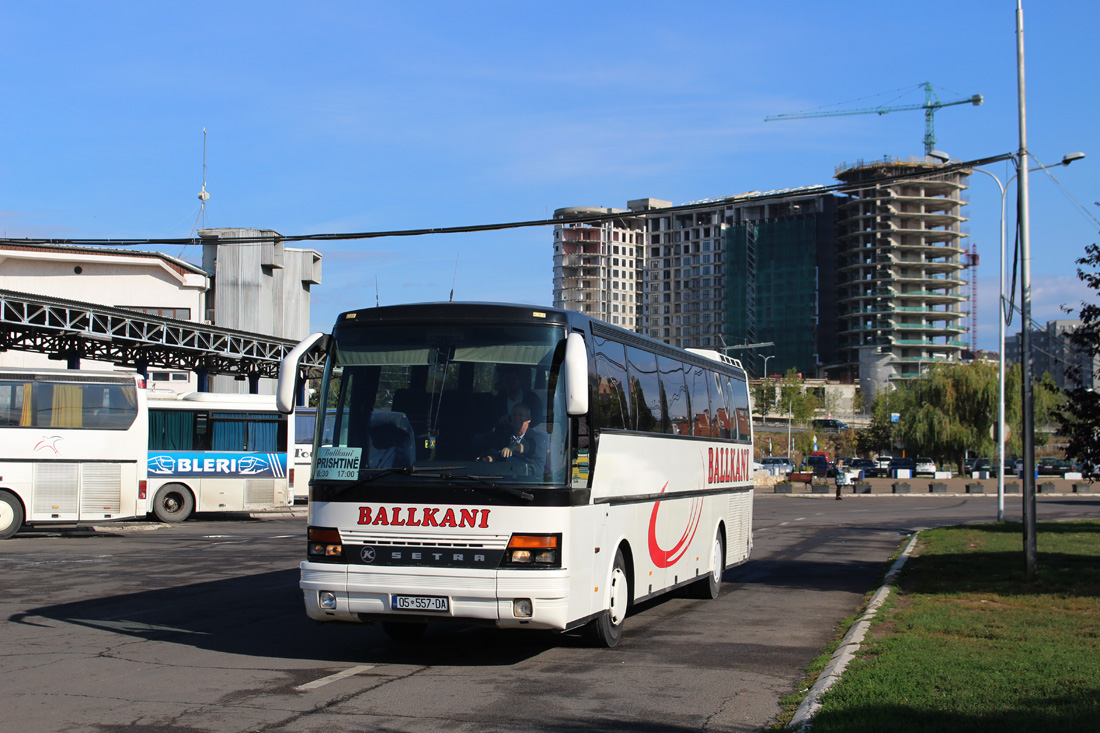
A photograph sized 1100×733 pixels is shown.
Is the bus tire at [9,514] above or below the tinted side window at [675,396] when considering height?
below

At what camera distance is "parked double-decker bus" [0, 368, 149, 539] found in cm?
2345

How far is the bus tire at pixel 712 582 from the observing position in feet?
47.5

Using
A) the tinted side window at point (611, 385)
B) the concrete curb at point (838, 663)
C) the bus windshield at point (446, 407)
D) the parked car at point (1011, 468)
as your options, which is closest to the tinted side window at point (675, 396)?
the tinted side window at point (611, 385)

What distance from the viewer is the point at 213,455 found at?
3038cm

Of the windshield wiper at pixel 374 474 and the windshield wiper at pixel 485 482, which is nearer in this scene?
the windshield wiper at pixel 485 482

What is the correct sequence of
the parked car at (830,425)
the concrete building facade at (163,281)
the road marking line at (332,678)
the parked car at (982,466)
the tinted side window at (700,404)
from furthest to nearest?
the parked car at (830,425) < the parked car at (982,466) < the concrete building facade at (163,281) < the tinted side window at (700,404) < the road marking line at (332,678)

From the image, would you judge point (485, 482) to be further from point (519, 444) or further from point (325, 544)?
point (325, 544)

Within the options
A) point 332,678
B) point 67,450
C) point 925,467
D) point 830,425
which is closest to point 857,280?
point 830,425

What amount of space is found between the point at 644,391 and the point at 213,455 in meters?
21.7

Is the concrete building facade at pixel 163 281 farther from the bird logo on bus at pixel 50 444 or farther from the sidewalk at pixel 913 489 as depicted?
the bird logo on bus at pixel 50 444

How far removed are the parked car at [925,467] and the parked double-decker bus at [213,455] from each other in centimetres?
5909

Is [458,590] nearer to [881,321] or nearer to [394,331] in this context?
[394,331]

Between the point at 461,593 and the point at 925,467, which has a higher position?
the point at 461,593

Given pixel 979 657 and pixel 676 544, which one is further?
pixel 676 544
